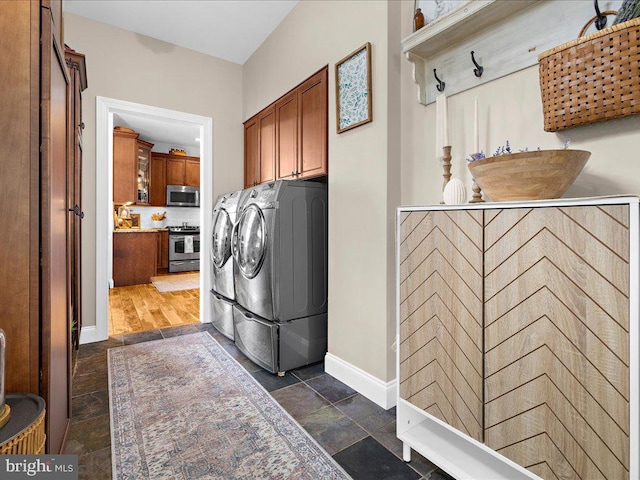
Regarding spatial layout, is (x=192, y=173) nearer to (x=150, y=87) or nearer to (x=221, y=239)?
(x=150, y=87)

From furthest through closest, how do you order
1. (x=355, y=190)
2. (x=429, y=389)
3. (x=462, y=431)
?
1. (x=355, y=190)
2. (x=429, y=389)
3. (x=462, y=431)

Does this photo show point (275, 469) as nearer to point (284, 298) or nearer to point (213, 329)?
point (284, 298)

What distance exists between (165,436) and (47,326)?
0.82 m

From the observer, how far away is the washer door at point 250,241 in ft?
7.48

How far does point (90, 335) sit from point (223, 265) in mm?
1284

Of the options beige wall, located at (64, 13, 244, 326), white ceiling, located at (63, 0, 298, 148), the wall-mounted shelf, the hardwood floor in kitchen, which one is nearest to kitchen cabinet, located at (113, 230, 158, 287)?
the hardwood floor in kitchen

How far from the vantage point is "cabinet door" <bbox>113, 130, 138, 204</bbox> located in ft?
18.1

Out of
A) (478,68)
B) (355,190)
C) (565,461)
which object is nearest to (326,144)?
(355,190)

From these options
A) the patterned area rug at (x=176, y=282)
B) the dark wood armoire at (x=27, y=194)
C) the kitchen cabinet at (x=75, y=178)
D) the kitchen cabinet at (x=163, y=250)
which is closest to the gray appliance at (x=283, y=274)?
the kitchen cabinet at (x=75, y=178)

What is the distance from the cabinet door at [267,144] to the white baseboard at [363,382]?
170cm

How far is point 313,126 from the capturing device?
2.48m

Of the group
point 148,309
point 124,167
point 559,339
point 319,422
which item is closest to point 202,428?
point 319,422

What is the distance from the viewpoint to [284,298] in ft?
7.32

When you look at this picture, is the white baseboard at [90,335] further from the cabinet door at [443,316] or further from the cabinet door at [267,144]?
the cabinet door at [443,316]
